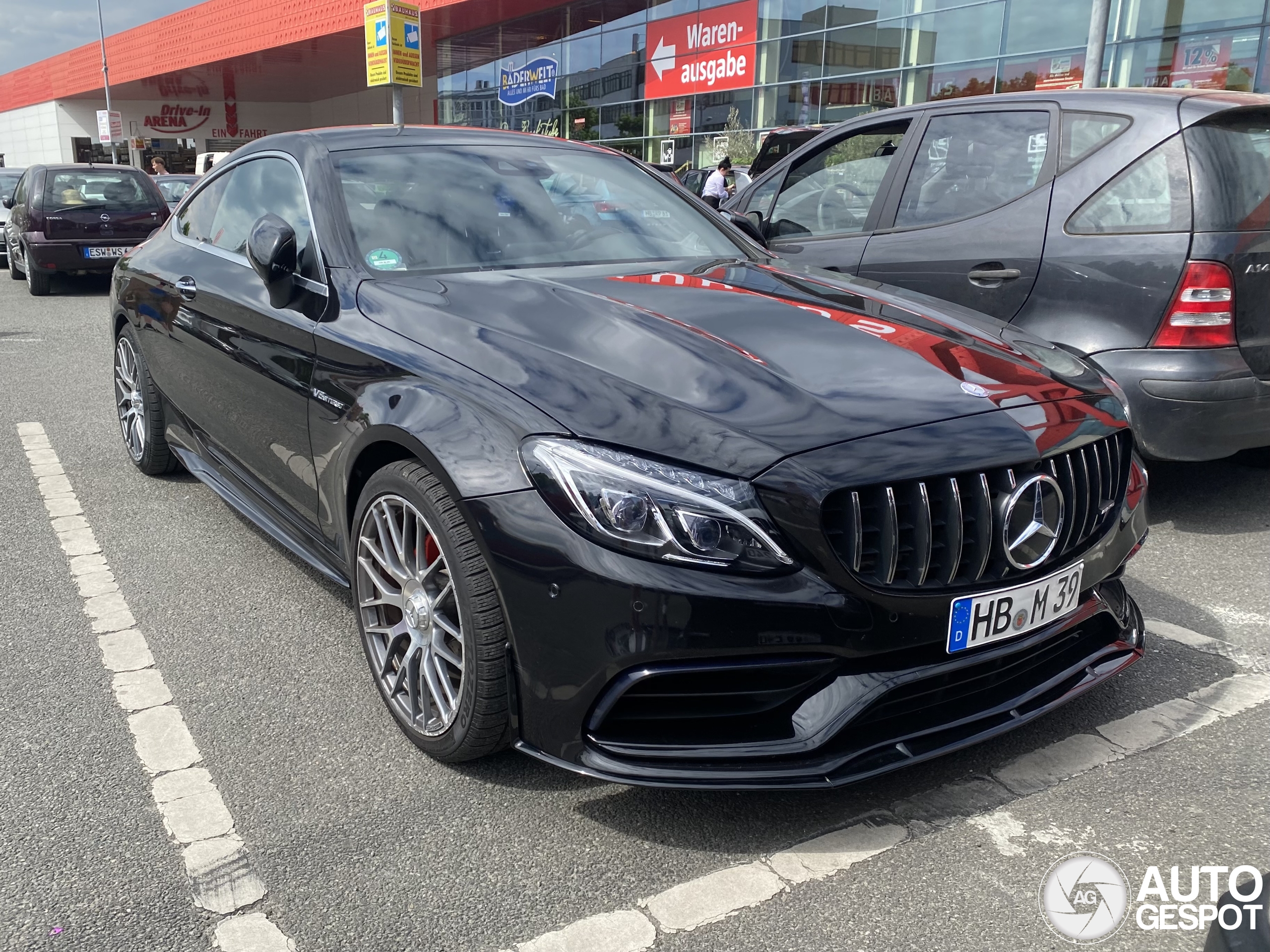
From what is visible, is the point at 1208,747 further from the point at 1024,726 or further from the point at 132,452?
the point at 132,452

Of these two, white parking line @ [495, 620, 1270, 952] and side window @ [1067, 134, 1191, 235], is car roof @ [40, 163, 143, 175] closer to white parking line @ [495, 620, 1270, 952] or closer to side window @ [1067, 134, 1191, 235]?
side window @ [1067, 134, 1191, 235]

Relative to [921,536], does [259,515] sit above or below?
below

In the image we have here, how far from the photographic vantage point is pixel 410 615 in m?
2.67

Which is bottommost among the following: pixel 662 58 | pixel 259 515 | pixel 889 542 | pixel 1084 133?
pixel 259 515

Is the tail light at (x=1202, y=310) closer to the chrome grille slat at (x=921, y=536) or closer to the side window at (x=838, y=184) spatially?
the side window at (x=838, y=184)

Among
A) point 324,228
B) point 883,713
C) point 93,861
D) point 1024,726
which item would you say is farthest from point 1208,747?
point 324,228

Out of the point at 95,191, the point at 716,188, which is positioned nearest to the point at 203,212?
the point at 95,191

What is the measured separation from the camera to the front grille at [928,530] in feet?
7.11

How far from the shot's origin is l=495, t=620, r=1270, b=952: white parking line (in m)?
2.10

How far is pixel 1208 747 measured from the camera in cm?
275

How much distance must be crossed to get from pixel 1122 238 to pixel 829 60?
19.8 metres

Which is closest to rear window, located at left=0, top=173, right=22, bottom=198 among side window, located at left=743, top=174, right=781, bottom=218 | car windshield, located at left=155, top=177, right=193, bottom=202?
car windshield, located at left=155, top=177, right=193, bottom=202

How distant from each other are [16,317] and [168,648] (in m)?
9.73

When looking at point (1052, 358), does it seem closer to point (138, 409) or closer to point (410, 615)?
point (410, 615)
